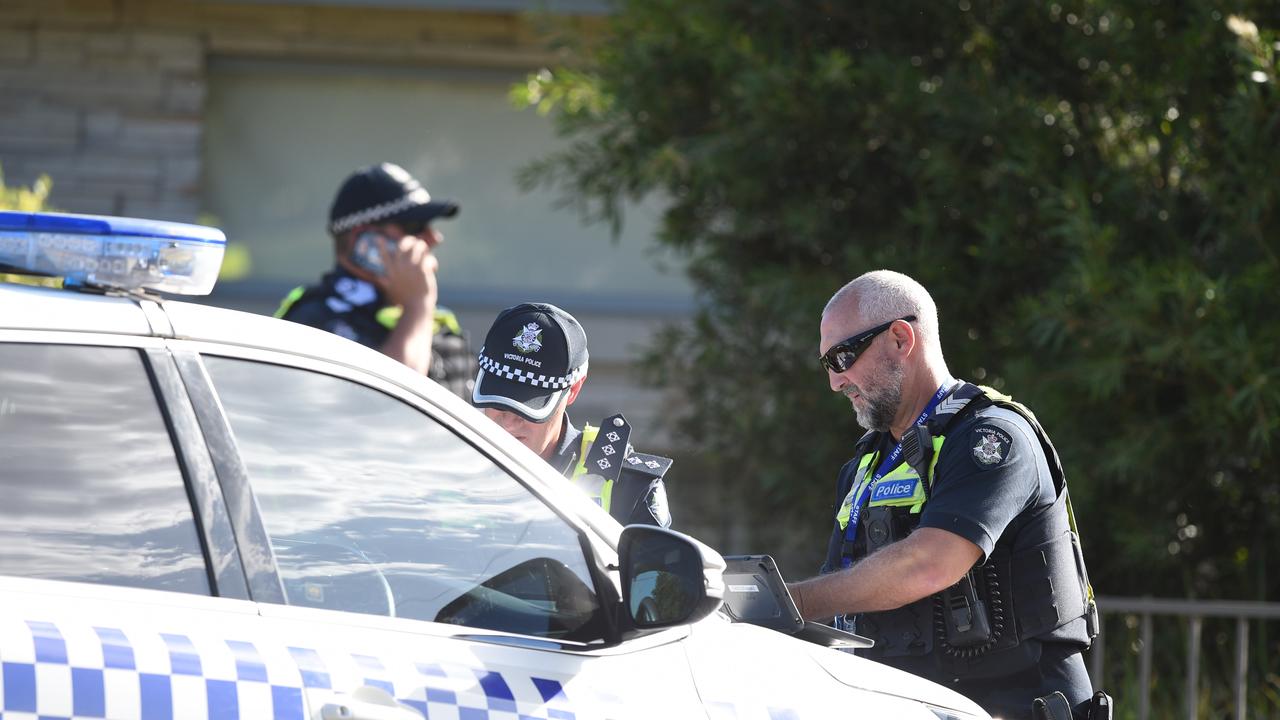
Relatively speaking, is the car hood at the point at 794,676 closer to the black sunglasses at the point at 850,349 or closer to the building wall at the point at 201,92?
the black sunglasses at the point at 850,349

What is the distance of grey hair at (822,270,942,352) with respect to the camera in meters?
3.53

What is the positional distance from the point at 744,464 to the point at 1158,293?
255 cm

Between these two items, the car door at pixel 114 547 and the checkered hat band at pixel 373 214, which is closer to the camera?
the car door at pixel 114 547

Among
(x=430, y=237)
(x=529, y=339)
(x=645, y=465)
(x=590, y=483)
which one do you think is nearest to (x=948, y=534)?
(x=645, y=465)

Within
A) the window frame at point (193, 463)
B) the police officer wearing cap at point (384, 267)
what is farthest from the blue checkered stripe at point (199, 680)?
the police officer wearing cap at point (384, 267)

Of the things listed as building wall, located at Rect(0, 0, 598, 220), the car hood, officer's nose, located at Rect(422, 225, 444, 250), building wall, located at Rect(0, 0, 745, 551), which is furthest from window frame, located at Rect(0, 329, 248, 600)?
building wall, located at Rect(0, 0, 598, 220)

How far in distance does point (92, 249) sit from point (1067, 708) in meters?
2.32

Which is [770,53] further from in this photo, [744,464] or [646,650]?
[646,650]

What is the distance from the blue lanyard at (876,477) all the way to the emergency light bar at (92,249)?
189cm

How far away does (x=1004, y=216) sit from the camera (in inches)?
224

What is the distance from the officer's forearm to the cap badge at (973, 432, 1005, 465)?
0.20m

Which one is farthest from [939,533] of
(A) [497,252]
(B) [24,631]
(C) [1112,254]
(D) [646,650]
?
(A) [497,252]

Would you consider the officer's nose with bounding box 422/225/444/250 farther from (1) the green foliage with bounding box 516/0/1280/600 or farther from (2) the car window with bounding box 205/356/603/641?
(2) the car window with bounding box 205/356/603/641

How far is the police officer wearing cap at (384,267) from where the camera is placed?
532 cm
